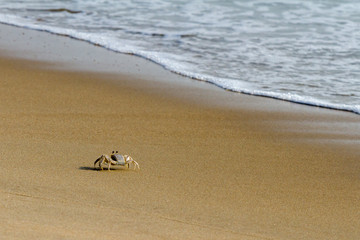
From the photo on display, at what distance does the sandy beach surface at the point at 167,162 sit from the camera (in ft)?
12.1

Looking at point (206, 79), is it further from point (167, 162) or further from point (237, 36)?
point (167, 162)

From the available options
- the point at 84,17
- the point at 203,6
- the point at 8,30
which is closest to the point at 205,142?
the point at 8,30

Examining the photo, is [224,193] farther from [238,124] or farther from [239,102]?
[239,102]

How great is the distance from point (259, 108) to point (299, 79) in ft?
4.39

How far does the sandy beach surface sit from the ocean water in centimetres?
60

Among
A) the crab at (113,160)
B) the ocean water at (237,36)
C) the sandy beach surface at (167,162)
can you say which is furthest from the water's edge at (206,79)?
the crab at (113,160)

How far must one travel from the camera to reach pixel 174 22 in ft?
37.9

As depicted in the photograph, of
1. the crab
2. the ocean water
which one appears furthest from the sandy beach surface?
the ocean water

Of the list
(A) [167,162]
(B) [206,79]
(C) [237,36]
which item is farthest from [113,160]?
(C) [237,36]

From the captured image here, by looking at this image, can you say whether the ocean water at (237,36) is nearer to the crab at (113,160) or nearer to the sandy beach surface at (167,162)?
the sandy beach surface at (167,162)

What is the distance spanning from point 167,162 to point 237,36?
18.6 feet

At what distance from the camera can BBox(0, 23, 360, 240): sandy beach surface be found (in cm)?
368

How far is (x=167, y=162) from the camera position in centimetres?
493

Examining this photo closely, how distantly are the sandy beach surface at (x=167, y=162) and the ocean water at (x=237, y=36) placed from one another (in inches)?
23.6
